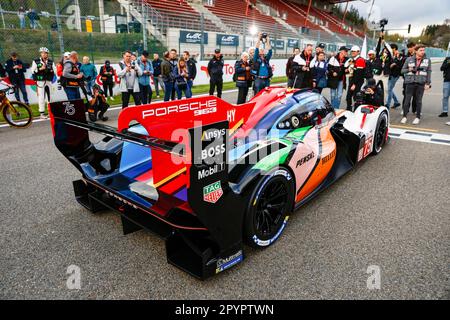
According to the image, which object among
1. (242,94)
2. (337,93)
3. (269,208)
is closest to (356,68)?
(337,93)

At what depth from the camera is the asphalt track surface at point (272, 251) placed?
2078mm

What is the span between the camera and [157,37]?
13719 millimetres

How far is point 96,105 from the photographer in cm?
727

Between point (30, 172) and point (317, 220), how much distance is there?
11.9ft

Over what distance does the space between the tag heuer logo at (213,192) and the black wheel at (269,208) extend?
1.15 ft

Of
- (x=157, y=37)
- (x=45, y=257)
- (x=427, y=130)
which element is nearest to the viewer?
(x=45, y=257)

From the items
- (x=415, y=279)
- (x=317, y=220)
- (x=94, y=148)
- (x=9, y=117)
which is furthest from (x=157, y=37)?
(x=415, y=279)

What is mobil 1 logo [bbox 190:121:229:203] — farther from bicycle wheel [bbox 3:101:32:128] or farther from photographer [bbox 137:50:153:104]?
photographer [bbox 137:50:153:104]

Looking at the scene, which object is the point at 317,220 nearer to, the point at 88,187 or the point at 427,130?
the point at 88,187

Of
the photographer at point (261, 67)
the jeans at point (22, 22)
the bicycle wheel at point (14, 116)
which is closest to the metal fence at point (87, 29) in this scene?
the jeans at point (22, 22)

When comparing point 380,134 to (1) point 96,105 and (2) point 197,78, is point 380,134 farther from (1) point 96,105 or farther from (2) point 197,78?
(2) point 197,78

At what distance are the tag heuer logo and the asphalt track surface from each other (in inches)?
25.1

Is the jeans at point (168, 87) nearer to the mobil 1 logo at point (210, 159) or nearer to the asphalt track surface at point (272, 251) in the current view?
the asphalt track surface at point (272, 251)

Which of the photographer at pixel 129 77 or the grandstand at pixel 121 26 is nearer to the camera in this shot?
the photographer at pixel 129 77
